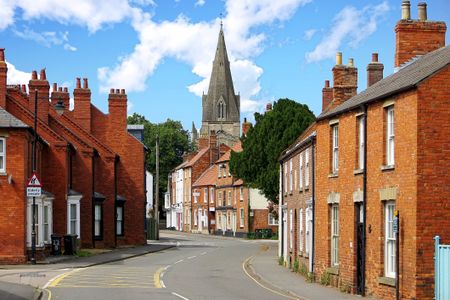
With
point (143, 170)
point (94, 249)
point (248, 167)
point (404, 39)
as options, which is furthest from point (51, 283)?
point (248, 167)

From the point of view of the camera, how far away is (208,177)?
101438 millimetres

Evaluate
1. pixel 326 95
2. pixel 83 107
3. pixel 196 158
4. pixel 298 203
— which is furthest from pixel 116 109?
pixel 196 158

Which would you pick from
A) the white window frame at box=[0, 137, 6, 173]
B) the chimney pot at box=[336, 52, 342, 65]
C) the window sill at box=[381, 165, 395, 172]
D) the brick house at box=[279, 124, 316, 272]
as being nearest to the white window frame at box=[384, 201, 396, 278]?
the window sill at box=[381, 165, 395, 172]

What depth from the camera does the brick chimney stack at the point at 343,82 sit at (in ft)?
107

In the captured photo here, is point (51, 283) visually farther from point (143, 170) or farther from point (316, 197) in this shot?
point (143, 170)

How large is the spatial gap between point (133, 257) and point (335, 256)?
66.9 ft

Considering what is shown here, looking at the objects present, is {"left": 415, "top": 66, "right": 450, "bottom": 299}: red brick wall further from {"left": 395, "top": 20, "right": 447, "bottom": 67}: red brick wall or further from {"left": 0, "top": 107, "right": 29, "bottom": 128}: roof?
{"left": 0, "top": 107, "right": 29, "bottom": 128}: roof

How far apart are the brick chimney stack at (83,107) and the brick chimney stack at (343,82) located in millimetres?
26010

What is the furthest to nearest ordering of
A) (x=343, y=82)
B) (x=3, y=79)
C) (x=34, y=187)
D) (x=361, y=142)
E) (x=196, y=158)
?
(x=196, y=158)
(x=3, y=79)
(x=34, y=187)
(x=343, y=82)
(x=361, y=142)

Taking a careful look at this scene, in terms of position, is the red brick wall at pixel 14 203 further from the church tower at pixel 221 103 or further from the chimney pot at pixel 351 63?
the church tower at pixel 221 103

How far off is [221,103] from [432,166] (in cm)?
14803

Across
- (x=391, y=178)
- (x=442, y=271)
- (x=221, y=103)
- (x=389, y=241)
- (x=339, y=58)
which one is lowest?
(x=442, y=271)

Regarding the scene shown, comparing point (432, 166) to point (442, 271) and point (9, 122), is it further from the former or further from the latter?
point (9, 122)

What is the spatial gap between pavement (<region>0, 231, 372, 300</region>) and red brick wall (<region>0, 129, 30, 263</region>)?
3.88 ft
